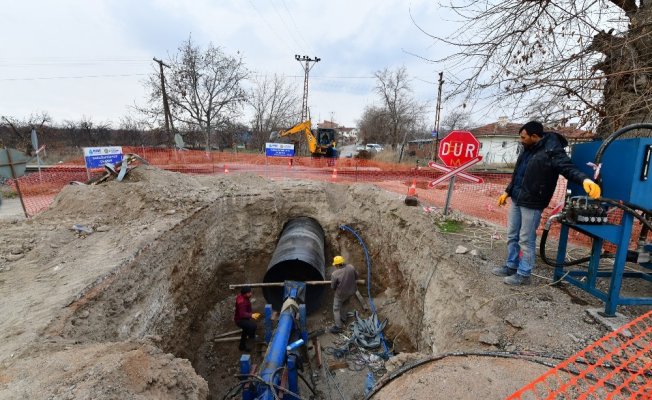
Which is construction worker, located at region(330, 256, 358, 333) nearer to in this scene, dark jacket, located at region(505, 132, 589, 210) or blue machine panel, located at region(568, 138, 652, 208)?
dark jacket, located at region(505, 132, 589, 210)

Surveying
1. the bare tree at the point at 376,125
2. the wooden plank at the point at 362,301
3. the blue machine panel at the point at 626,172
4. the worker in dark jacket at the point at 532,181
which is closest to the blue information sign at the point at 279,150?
the wooden plank at the point at 362,301

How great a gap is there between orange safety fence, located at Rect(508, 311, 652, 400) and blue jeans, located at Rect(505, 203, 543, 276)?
1091 mm

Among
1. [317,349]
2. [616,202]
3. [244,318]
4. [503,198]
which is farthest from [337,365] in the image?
[616,202]

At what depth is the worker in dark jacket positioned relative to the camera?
3514 millimetres

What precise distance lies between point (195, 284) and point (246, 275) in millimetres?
2431

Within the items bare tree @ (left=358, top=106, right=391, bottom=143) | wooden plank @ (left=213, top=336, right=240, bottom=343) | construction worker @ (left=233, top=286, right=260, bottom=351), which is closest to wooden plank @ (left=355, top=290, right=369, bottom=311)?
construction worker @ (left=233, top=286, right=260, bottom=351)

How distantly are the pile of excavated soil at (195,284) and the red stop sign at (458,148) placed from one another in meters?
1.44

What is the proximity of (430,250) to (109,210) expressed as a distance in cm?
724

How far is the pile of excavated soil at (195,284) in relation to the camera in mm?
3047

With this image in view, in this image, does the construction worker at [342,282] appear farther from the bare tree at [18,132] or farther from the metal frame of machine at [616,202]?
the bare tree at [18,132]

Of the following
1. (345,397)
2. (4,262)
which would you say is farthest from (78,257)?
(345,397)

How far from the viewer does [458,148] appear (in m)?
6.23

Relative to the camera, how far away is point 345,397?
569 centimetres

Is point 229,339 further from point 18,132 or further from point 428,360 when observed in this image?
point 18,132
